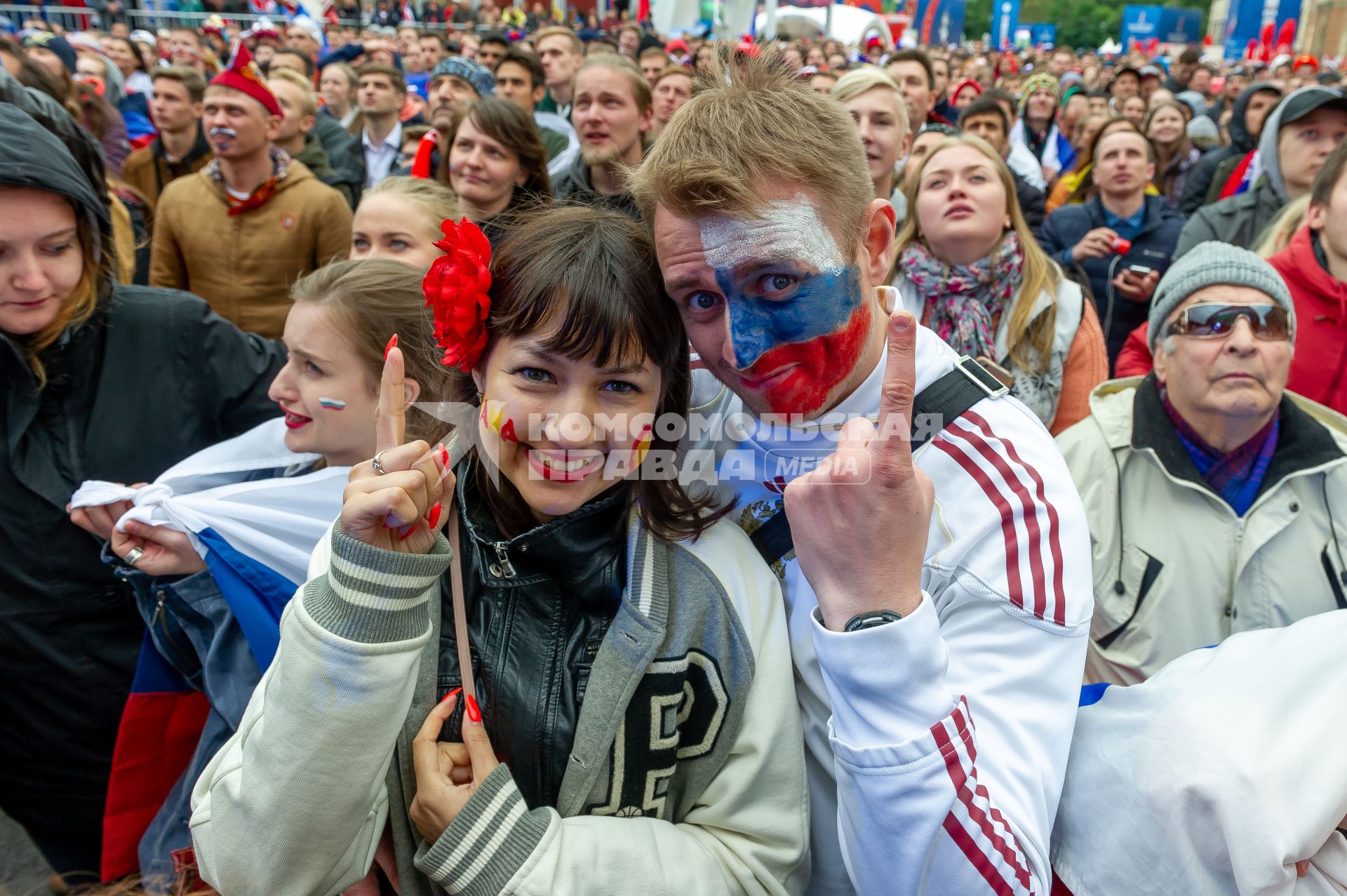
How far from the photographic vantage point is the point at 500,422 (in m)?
1.52

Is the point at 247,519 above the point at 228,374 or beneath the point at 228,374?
beneath

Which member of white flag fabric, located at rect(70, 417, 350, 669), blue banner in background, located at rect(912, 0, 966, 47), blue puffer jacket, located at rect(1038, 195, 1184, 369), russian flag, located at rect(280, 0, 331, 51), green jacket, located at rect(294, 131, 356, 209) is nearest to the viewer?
white flag fabric, located at rect(70, 417, 350, 669)

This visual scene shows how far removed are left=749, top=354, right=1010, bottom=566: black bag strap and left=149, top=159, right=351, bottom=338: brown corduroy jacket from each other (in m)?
2.98

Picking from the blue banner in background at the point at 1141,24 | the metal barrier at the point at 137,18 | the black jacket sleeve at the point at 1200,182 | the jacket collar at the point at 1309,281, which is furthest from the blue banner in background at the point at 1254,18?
the jacket collar at the point at 1309,281

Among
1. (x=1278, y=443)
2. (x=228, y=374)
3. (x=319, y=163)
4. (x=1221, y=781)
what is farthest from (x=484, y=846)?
(x=319, y=163)

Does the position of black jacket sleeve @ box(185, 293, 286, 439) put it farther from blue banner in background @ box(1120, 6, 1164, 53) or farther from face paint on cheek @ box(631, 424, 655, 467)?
blue banner in background @ box(1120, 6, 1164, 53)

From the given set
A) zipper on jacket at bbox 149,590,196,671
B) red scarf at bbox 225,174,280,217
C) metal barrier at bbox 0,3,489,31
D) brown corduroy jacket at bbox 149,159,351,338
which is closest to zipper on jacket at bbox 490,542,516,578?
zipper on jacket at bbox 149,590,196,671

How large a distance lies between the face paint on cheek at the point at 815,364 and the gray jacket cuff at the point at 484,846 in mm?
809

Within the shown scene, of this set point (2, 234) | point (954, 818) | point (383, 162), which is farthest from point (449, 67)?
point (954, 818)

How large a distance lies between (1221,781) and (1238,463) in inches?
47.4

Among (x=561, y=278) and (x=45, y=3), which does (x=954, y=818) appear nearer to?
(x=561, y=278)

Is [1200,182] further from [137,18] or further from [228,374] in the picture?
[137,18]

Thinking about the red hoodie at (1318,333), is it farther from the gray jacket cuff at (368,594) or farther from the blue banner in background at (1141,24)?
the blue banner in background at (1141,24)

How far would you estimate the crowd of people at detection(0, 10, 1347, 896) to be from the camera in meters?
1.28
